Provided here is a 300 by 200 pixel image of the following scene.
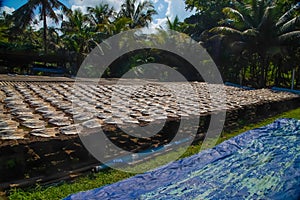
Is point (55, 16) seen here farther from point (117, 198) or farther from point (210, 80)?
point (117, 198)

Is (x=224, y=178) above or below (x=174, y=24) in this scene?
below

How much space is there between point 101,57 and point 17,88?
40.7ft

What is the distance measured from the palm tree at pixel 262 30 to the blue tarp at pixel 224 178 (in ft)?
45.7

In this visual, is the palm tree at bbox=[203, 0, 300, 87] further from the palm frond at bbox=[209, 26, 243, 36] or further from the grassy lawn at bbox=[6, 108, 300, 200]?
the grassy lawn at bbox=[6, 108, 300, 200]

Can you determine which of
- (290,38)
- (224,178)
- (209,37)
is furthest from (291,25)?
(224,178)

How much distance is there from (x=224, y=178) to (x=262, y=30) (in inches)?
659

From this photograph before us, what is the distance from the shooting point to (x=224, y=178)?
3.54 meters

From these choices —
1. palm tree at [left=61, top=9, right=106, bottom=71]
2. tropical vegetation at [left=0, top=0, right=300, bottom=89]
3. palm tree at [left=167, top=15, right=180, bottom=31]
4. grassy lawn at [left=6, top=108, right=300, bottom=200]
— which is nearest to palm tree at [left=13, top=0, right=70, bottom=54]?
tropical vegetation at [left=0, top=0, right=300, bottom=89]

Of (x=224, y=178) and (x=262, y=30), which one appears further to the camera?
(x=262, y=30)

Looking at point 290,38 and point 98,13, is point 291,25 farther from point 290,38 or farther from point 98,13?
point 98,13

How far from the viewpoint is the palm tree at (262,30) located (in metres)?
16.4

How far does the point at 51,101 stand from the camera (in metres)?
6.48

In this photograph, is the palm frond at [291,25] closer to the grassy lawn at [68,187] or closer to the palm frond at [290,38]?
the palm frond at [290,38]

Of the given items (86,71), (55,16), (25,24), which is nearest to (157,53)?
(86,71)
